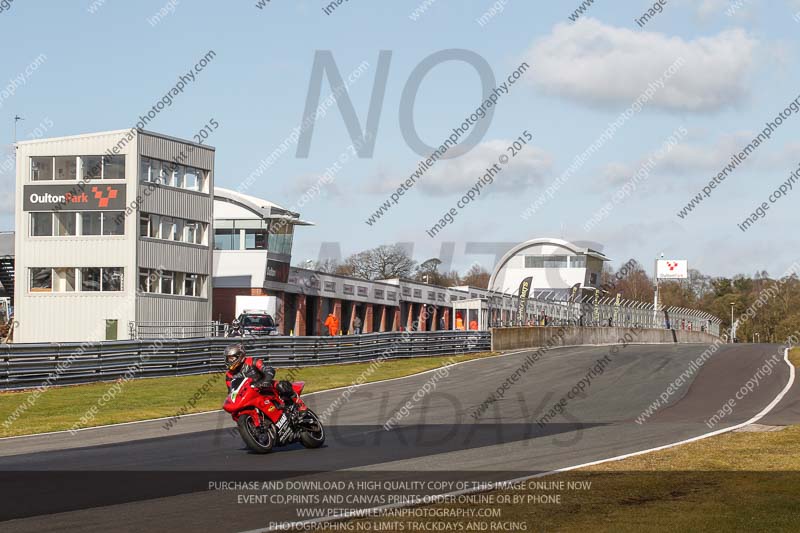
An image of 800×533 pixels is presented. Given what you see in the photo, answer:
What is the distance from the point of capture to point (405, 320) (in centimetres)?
7744

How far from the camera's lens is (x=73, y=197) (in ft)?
155

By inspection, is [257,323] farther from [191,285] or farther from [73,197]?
[73,197]

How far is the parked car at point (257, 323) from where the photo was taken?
48.3 m

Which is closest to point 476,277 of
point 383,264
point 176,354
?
point 383,264

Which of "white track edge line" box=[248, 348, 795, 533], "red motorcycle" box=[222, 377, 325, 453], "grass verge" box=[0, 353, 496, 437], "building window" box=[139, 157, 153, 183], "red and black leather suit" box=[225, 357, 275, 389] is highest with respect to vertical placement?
"building window" box=[139, 157, 153, 183]

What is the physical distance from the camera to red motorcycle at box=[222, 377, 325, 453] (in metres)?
13.8

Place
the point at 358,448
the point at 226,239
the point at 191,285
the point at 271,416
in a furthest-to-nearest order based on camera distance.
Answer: the point at 226,239
the point at 191,285
the point at 358,448
the point at 271,416

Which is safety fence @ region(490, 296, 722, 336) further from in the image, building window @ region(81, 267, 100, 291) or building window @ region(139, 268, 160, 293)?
building window @ region(81, 267, 100, 291)

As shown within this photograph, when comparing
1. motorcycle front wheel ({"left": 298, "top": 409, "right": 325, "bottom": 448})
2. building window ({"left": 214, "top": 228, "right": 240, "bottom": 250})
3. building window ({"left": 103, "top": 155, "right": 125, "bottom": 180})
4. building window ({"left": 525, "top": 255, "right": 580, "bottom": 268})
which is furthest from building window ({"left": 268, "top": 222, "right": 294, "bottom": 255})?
building window ({"left": 525, "top": 255, "right": 580, "bottom": 268})

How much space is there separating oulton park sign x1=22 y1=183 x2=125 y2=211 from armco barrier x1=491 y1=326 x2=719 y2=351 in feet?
62.1

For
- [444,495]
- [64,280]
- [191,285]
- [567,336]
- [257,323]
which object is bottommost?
[444,495]

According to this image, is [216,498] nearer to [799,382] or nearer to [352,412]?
[352,412]

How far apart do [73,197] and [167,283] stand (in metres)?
5.97

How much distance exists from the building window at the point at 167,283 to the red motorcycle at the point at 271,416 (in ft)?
113
